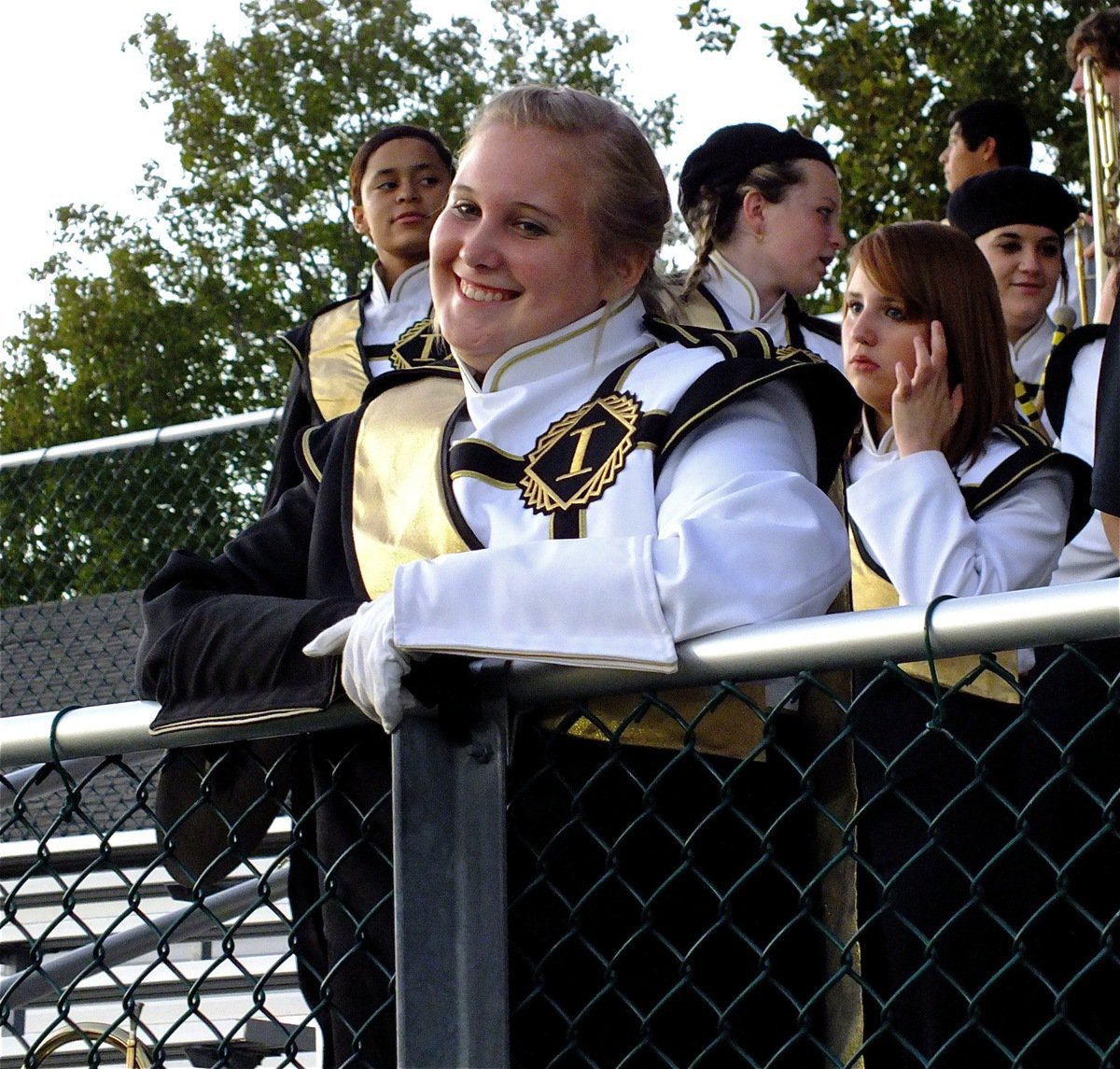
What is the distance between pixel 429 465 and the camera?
8.71 feet

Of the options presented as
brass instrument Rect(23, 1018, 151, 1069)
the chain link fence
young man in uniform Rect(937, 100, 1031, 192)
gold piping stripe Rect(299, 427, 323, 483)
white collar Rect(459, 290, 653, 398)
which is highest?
young man in uniform Rect(937, 100, 1031, 192)

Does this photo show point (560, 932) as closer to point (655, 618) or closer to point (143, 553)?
point (655, 618)

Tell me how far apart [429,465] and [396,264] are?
3.11 meters

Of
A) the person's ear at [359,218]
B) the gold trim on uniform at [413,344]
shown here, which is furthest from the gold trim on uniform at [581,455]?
the person's ear at [359,218]

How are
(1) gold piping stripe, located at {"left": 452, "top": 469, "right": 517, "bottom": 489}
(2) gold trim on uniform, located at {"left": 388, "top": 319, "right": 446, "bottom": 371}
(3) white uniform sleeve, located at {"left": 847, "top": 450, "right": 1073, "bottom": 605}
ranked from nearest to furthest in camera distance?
(1) gold piping stripe, located at {"left": 452, "top": 469, "right": 517, "bottom": 489} → (3) white uniform sleeve, located at {"left": 847, "top": 450, "right": 1073, "bottom": 605} → (2) gold trim on uniform, located at {"left": 388, "top": 319, "right": 446, "bottom": 371}

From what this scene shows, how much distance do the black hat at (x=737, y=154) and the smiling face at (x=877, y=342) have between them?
1378 millimetres

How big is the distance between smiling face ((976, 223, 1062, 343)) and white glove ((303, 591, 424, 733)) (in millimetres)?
3127

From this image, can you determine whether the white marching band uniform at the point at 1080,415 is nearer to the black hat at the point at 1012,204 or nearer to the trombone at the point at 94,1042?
the black hat at the point at 1012,204

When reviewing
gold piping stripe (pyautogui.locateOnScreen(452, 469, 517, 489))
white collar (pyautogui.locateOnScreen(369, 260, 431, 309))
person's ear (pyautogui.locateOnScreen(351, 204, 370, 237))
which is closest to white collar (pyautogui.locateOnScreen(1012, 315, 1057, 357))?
white collar (pyautogui.locateOnScreen(369, 260, 431, 309))

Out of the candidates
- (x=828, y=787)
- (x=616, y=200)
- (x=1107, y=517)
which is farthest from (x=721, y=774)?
(x=1107, y=517)

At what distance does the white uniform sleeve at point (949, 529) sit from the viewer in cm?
315

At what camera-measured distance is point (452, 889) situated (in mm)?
2182

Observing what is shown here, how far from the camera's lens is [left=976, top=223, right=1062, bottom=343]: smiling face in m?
5.05

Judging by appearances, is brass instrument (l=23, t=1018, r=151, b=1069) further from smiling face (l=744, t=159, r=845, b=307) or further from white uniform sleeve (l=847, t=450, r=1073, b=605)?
smiling face (l=744, t=159, r=845, b=307)
